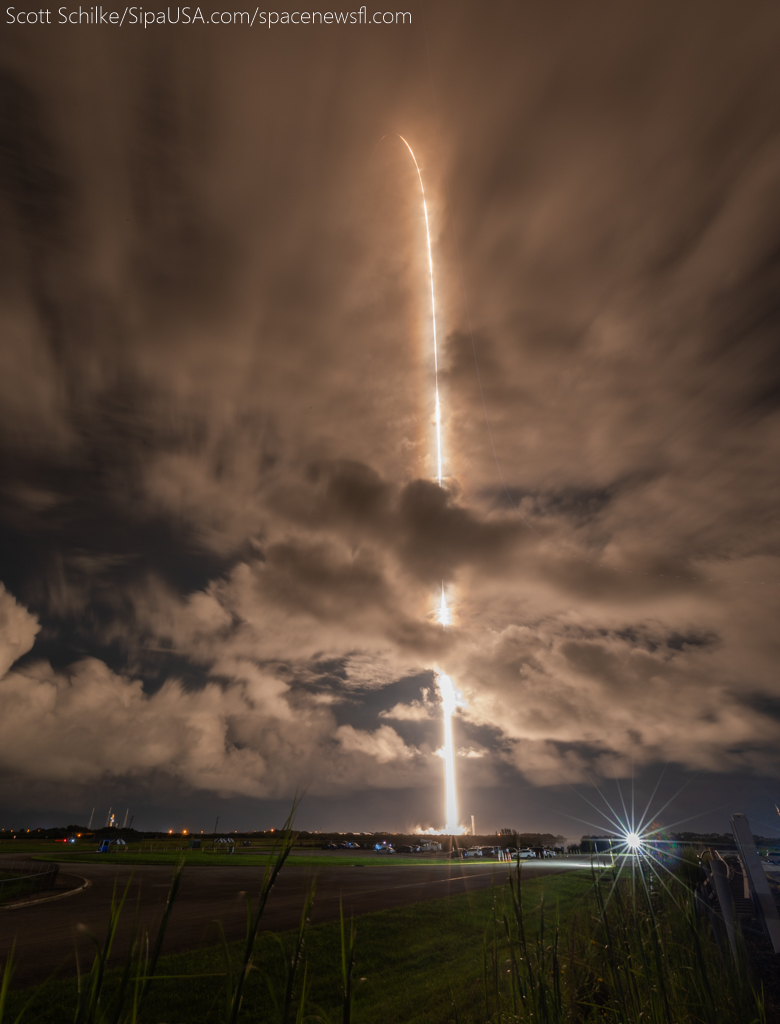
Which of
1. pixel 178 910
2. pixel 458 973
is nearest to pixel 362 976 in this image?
pixel 458 973

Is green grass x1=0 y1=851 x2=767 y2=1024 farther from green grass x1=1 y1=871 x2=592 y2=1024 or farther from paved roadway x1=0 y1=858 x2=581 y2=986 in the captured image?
paved roadway x1=0 y1=858 x2=581 y2=986

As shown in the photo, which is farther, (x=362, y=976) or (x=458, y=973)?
(x=458, y=973)

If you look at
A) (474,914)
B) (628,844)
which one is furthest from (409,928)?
(628,844)

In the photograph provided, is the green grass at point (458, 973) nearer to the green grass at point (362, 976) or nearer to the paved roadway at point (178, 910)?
the green grass at point (362, 976)

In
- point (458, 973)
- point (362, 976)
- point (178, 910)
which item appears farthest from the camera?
point (178, 910)

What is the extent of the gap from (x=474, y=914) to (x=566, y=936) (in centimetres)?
998

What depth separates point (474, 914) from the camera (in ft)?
63.5

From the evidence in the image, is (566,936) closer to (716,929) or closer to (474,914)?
(716,929)

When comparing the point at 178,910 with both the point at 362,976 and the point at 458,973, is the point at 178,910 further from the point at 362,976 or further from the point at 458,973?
the point at 362,976

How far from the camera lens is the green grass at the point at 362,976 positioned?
9.11 meters

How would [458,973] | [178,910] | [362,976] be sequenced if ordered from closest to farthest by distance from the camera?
[362,976] < [458,973] < [178,910]

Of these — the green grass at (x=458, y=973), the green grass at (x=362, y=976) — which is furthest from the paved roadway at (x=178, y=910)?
the green grass at (x=458, y=973)

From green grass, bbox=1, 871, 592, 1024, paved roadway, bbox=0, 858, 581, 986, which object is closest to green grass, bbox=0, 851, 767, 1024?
green grass, bbox=1, 871, 592, 1024

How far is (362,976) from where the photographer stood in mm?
9562
